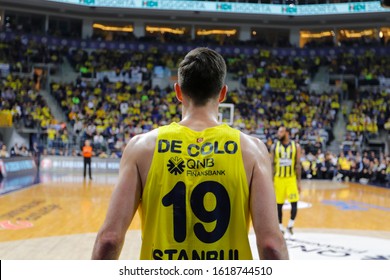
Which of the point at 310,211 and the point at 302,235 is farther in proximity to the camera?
the point at 310,211

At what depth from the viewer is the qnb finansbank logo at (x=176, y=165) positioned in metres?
1.99

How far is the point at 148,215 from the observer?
6.68 ft

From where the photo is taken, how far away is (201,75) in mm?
2082

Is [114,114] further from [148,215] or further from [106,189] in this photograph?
[148,215]

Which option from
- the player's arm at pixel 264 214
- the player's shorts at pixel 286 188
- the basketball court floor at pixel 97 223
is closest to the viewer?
the player's arm at pixel 264 214

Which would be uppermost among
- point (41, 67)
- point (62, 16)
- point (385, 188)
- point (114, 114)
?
point (62, 16)

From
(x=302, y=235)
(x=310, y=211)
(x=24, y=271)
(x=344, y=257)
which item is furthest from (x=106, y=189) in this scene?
(x=24, y=271)

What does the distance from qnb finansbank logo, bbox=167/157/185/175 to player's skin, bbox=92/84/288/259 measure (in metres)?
0.09

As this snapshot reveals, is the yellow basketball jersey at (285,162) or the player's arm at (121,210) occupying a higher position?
the player's arm at (121,210)

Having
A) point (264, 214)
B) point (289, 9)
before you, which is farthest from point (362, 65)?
point (264, 214)

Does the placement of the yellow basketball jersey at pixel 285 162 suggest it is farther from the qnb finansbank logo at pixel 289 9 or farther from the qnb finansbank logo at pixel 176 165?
the qnb finansbank logo at pixel 289 9

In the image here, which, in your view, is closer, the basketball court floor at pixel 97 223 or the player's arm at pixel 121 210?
the player's arm at pixel 121 210

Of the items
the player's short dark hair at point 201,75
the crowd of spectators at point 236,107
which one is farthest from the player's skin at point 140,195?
the crowd of spectators at point 236,107

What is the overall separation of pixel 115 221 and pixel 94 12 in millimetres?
35070
